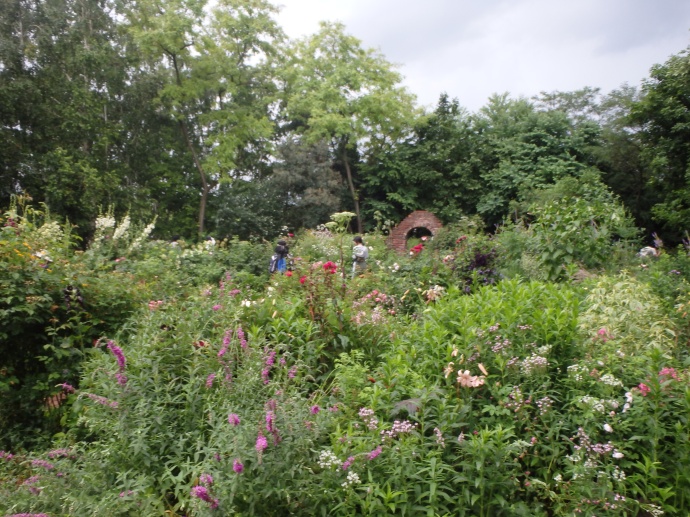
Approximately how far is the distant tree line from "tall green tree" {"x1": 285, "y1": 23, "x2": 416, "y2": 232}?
0.08 meters

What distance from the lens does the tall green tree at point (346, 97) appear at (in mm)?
23922

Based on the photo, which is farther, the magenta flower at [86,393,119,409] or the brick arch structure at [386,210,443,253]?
the brick arch structure at [386,210,443,253]

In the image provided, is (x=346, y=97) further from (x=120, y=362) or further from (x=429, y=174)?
(x=120, y=362)

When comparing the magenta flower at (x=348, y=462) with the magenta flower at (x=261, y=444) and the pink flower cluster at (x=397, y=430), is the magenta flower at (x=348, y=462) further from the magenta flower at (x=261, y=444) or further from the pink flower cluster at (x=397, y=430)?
the magenta flower at (x=261, y=444)

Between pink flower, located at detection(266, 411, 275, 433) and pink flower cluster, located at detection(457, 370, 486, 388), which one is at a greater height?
pink flower cluster, located at detection(457, 370, 486, 388)

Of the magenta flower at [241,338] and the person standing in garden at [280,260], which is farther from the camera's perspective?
the person standing in garden at [280,260]

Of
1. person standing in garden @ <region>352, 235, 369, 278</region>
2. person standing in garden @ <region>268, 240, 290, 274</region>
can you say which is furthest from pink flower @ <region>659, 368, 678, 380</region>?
person standing in garden @ <region>268, 240, 290, 274</region>

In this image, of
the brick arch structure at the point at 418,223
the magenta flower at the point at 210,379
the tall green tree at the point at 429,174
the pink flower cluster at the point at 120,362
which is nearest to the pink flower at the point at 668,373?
the magenta flower at the point at 210,379

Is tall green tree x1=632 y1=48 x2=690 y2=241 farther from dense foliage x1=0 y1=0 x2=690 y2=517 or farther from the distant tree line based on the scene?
dense foliage x1=0 y1=0 x2=690 y2=517

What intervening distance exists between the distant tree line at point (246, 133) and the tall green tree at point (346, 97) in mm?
75

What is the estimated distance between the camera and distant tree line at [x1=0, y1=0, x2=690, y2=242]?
1939 cm

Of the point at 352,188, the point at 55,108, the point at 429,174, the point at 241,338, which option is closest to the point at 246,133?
the point at 352,188

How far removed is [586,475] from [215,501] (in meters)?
1.70

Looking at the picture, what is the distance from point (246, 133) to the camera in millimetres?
23359
